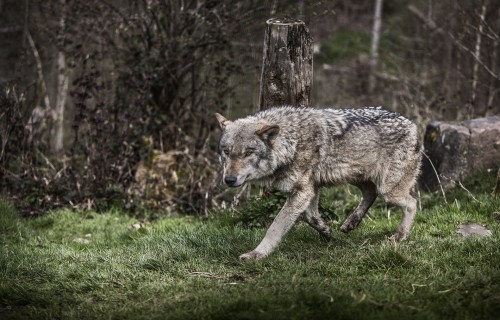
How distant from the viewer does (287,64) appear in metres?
7.72

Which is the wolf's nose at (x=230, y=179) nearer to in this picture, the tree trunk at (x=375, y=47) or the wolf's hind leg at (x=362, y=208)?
the wolf's hind leg at (x=362, y=208)

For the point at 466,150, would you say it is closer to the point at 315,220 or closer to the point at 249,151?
the point at 315,220

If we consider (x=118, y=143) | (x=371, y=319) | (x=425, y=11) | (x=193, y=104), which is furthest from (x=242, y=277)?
(x=425, y=11)

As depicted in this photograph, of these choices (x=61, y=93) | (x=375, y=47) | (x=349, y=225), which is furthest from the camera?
(x=375, y=47)

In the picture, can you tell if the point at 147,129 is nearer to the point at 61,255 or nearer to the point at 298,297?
the point at 61,255

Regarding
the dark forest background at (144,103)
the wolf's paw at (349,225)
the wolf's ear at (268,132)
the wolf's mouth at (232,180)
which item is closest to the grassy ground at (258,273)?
the wolf's paw at (349,225)

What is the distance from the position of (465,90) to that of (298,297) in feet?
40.0

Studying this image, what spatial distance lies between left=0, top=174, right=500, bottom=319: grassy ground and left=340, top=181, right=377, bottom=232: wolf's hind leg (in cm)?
11

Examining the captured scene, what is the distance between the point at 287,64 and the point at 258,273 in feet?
8.44

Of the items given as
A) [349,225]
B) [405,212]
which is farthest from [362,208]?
[405,212]

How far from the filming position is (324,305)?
17.1 ft

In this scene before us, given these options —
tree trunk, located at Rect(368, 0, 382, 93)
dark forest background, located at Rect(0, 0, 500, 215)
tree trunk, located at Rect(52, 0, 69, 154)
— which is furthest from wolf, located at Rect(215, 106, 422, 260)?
tree trunk, located at Rect(368, 0, 382, 93)

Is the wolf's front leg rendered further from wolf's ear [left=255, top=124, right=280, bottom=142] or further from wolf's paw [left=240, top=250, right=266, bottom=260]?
wolf's ear [left=255, top=124, right=280, bottom=142]

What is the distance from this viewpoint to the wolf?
6.54 metres
